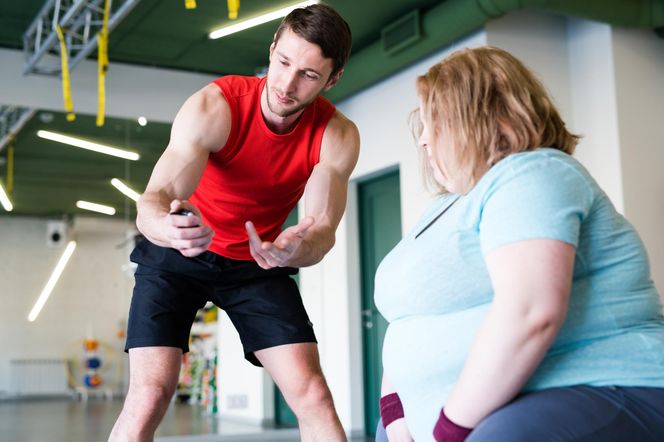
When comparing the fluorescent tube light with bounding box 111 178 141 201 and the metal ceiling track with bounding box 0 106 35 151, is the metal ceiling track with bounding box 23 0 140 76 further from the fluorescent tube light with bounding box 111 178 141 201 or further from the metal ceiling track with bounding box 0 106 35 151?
the fluorescent tube light with bounding box 111 178 141 201

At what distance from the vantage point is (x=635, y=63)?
17.7 feet

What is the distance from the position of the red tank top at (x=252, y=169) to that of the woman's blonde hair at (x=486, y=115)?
1104 mm

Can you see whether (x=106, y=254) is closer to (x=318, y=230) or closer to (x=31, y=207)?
(x=31, y=207)

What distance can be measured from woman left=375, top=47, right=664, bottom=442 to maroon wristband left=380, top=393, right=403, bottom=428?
14cm

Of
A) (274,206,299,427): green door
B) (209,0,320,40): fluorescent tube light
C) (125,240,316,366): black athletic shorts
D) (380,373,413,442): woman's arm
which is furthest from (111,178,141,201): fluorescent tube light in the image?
(380,373,413,442): woman's arm

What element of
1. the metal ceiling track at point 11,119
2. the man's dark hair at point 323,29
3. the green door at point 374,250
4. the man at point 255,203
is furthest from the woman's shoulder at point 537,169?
the metal ceiling track at point 11,119

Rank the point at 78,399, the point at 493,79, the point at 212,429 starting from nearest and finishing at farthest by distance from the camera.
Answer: the point at 493,79 → the point at 212,429 → the point at 78,399

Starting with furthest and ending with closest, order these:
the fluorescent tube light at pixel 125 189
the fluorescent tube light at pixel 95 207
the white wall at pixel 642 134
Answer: the fluorescent tube light at pixel 95 207 < the fluorescent tube light at pixel 125 189 < the white wall at pixel 642 134

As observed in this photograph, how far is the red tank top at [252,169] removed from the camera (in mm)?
2371

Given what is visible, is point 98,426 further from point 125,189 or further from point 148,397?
point 148,397

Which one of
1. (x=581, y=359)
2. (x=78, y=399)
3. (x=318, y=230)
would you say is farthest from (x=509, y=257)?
(x=78, y=399)

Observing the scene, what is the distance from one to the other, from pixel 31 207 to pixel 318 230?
9.07 metres

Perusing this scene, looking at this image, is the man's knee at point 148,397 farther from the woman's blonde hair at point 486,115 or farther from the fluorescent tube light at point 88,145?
the fluorescent tube light at point 88,145

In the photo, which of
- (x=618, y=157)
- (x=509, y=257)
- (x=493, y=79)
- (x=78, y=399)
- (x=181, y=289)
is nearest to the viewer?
(x=509, y=257)
